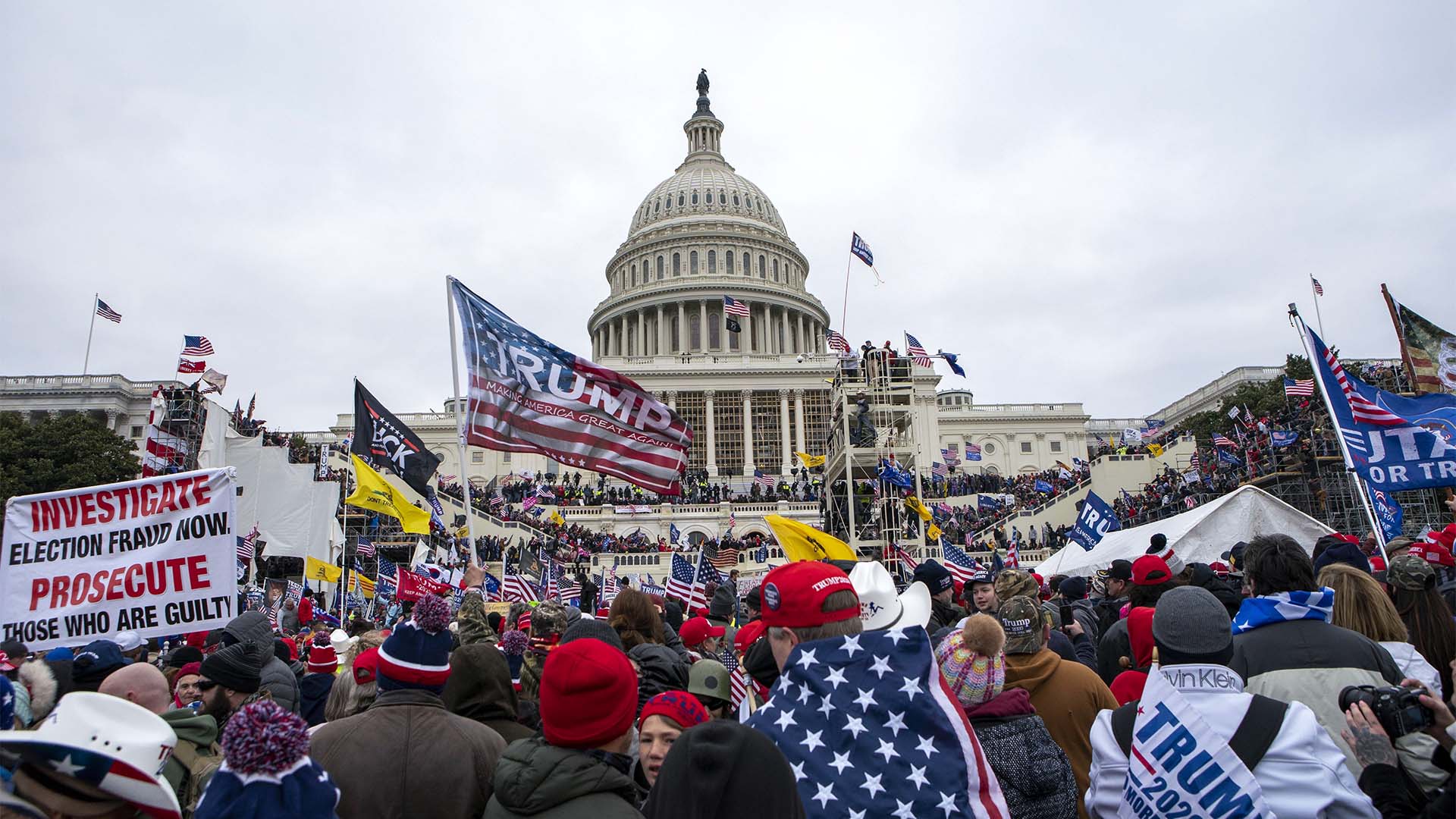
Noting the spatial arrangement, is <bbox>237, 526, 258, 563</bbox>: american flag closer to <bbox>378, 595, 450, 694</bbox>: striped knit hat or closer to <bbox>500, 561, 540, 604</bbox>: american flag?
<bbox>500, 561, 540, 604</bbox>: american flag

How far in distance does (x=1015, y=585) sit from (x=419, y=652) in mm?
3224

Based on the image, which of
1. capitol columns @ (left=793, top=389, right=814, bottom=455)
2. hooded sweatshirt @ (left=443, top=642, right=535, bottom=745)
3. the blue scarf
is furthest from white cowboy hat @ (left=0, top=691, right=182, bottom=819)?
capitol columns @ (left=793, top=389, right=814, bottom=455)

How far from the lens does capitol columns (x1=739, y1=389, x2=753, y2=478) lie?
2749 inches

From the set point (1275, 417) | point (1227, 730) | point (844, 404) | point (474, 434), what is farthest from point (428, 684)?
point (1275, 417)

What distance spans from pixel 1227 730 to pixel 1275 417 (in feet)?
→ 107

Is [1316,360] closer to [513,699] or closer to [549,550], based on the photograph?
[513,699]

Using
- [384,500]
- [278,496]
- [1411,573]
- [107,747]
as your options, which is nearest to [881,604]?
[107,747]

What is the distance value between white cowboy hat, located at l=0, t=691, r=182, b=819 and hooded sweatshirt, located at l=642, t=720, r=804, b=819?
4.22ft

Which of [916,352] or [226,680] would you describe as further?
[916,352]

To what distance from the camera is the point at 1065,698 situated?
4.29m

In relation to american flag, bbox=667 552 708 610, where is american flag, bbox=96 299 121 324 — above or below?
above

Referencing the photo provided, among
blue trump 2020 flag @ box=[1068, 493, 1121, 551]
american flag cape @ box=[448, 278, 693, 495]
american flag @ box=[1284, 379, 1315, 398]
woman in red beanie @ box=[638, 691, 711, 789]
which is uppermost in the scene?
american flag @ box=[1284, 379, 1315, 398]

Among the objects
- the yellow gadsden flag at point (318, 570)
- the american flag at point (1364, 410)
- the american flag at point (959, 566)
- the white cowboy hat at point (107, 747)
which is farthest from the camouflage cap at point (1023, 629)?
the yellow gadsden flag at point (318, 570)

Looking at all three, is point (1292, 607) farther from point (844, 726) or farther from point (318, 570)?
point (318, 570)
